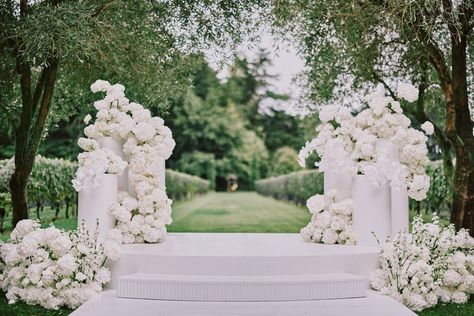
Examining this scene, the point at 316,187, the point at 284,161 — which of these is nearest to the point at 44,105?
the point at 316,187

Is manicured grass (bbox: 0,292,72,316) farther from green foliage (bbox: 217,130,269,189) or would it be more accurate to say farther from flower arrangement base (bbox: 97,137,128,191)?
green foliage (bbox: 217,130,269,189)

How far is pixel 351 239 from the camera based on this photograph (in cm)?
743

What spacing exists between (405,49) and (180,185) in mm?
17339

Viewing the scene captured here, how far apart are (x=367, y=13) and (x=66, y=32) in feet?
13.9

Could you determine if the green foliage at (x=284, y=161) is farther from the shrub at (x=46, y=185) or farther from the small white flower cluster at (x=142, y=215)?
the small white flower cluster at (x=142, y=215)

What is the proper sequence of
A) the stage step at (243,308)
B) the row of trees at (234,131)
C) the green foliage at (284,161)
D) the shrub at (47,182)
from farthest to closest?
the green foliage at (284,161) → the row of trees at (234,131) → the shrub at (47,182) → the stage step at (243,308)

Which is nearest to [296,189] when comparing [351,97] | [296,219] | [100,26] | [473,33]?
[296,219]

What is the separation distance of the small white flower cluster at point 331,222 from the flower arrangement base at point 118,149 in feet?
8.00

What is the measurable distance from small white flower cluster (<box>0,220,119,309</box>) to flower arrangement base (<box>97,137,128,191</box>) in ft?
4.47

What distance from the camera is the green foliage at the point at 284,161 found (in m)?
46.5

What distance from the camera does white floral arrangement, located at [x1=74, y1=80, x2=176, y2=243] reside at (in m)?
7.48

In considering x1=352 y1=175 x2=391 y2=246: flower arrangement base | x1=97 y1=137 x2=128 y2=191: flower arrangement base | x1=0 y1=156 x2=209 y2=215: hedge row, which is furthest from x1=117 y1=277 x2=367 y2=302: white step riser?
x1=0 y1=156 x2=209 y2=215: hedge row

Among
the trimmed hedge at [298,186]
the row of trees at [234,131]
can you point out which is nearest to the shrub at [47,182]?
the trimmed hedge at [298,186]

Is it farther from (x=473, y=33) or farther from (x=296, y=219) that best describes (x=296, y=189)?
(x=473, y=33)
